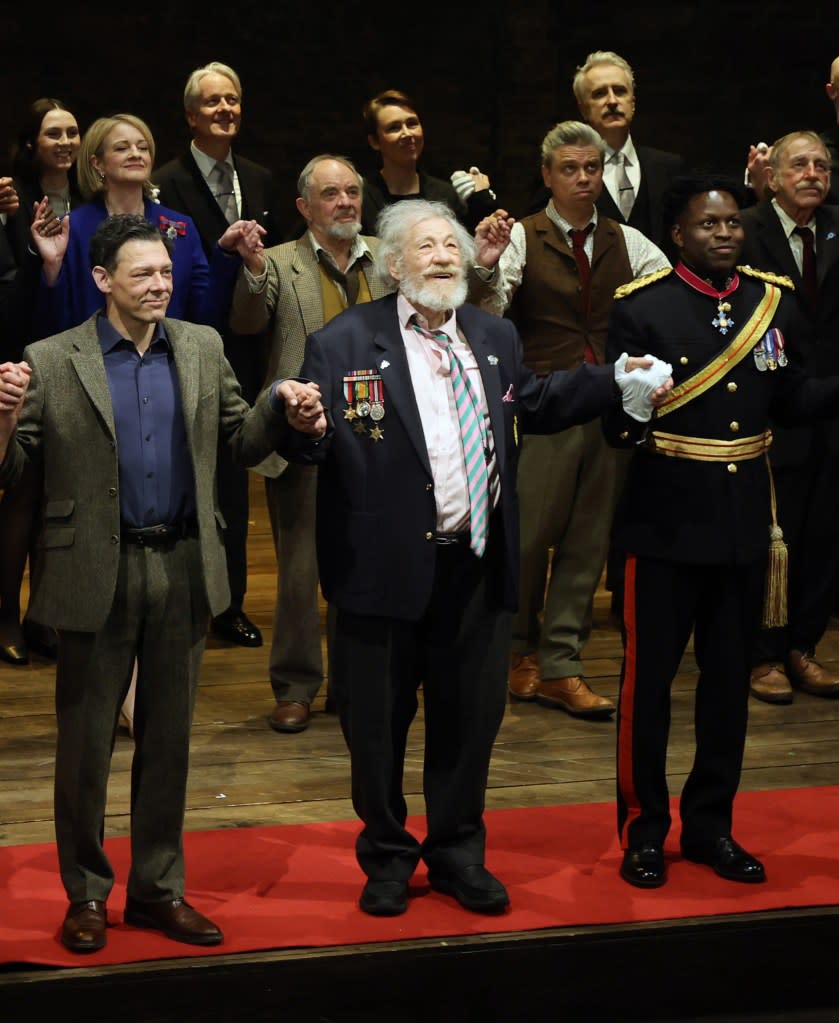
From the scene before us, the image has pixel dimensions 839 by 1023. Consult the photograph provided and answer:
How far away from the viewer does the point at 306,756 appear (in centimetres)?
465

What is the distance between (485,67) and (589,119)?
378cm

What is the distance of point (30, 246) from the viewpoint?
462cm

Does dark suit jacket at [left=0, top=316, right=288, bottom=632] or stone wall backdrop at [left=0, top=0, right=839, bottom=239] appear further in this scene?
stone wall backdrop at [left=0, top=0, right=839, bottom=239]

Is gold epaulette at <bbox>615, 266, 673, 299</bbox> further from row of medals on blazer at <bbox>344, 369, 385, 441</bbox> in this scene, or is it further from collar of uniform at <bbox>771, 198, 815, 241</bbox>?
collar of uniform at <bbox>771, 198, 815, 241</bbox>

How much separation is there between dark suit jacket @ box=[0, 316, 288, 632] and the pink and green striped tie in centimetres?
40

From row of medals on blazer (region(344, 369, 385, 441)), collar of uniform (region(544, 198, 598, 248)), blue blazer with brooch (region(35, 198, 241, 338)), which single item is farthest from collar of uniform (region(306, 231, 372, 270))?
row of medals on blazer (region(344, 369, 385, 441))

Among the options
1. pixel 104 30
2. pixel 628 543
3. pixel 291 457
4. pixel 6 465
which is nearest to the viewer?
pixel 6 465

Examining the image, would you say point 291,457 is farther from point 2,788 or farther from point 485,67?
point 485,67

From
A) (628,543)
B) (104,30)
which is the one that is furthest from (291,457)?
(104,30)

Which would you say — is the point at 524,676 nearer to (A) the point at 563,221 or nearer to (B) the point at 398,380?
(A) the point at 563,221

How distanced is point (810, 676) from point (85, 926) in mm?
2661

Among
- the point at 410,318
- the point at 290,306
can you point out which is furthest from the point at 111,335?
the point at 290,306

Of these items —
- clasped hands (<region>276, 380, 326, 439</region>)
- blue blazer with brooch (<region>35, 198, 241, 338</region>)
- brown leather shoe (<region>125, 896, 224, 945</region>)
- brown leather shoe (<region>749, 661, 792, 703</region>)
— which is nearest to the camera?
clasped hands (<region>276, 380, 326, 439</region>)

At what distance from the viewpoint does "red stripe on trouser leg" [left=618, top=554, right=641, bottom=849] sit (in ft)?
12.6
